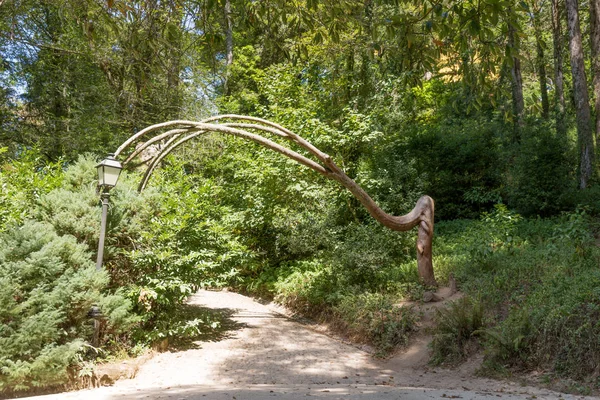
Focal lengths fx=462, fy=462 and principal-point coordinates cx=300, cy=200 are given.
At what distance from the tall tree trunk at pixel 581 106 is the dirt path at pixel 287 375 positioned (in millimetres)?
7860

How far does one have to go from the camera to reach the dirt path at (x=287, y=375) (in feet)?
16.2

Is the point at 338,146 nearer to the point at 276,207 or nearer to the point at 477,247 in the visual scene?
the point at 276,207

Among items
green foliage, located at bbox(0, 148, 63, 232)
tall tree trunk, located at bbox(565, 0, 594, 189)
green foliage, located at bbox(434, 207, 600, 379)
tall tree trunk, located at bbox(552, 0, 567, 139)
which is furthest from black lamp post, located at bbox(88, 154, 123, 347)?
tall tree trunk, located at bbox(552, 0, 567, 139)

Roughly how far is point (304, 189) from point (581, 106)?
7474 millimetres

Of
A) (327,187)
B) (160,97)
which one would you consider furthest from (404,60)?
(160,97)

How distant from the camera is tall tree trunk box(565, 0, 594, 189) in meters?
11.8

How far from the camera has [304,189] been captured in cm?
1288

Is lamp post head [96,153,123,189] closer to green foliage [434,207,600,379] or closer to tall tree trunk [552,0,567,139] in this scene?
green foliage [434,207,600,379]

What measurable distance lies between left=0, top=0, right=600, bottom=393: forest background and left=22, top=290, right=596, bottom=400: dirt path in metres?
0.51

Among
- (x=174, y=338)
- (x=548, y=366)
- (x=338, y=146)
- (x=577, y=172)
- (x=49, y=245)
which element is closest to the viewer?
(x=548, y=366)

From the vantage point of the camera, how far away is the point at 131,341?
26.0ft

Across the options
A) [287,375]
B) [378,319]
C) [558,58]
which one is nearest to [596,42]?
[558,58]

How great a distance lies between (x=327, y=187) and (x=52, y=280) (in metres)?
7.84

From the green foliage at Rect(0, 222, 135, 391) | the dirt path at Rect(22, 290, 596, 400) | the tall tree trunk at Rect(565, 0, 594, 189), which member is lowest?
the dirt path at Rect(22, 290, 596, 400)
